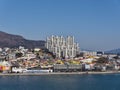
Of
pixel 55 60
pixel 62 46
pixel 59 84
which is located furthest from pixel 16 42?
pixel 59 84

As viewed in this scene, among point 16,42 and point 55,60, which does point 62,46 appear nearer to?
point 55,60

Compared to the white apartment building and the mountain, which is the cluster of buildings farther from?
the mountain

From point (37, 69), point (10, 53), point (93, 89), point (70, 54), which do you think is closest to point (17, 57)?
point (10, 53)

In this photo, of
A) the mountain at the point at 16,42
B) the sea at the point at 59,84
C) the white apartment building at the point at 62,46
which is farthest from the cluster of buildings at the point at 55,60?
the mountain at the point at 16,42

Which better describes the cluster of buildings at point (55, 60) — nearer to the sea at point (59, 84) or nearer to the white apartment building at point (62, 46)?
the white apartment building at point (62, 46)

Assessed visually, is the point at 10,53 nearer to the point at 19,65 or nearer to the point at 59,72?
the point at 19,65

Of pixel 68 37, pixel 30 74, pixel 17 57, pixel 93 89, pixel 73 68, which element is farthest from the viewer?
pixel 68 37

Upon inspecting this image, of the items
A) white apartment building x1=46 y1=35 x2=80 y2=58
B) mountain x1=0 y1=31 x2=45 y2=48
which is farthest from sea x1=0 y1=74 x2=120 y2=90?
mountain x1=0 y1=31 x2=45 y2=48

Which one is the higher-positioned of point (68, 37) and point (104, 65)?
point (68, 37)
